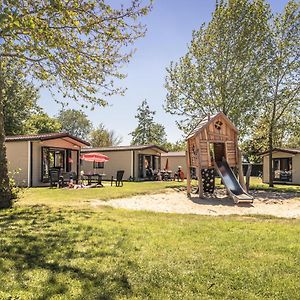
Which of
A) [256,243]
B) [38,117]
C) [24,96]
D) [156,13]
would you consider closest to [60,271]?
[256,243]

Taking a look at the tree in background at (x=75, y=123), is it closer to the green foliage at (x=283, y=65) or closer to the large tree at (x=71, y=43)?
the green foliage at (x=283, y=65)

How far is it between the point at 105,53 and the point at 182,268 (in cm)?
724

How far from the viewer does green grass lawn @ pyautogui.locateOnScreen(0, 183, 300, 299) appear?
12.7ft

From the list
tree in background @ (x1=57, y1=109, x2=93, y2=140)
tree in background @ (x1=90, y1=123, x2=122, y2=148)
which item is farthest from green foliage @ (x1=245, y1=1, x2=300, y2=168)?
tree in background @ (x1=57, y1=109, x2=93, y2=140)

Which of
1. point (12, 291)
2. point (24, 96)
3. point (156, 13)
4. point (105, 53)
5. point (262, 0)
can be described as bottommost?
point (12, 291)

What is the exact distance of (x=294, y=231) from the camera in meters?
7.07

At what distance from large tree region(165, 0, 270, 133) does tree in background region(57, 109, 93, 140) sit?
62792 millimetres

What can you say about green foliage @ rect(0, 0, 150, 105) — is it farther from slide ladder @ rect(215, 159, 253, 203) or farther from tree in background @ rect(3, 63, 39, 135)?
tree in background @ rect(3, 63, 39, 135)

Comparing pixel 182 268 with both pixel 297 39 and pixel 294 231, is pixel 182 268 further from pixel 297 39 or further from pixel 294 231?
pixel 297 39

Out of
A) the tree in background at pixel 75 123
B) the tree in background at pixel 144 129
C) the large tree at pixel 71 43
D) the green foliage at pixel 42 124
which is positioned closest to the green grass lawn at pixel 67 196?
the large tree at pixel 71 43

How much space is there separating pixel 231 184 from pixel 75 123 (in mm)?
75469

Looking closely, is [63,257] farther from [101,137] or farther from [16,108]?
[101,137]

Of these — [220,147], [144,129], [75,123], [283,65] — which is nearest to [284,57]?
[283,65]

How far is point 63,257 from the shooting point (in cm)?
510
